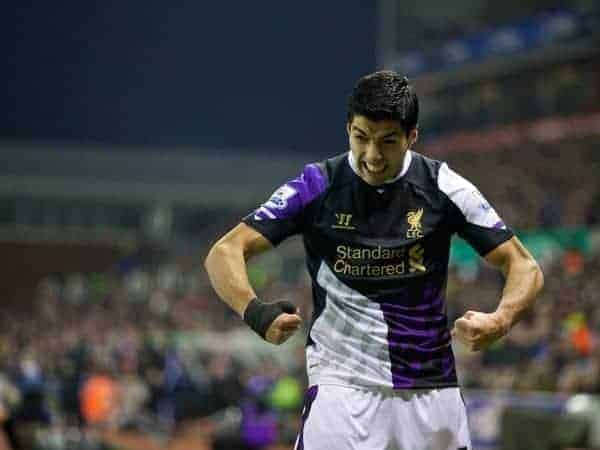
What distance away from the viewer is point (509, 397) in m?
12.9

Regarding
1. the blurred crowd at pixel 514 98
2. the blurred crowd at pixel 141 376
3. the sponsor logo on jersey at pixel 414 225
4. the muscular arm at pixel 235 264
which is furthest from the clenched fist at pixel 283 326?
the blurred crowd at pixel 514 98

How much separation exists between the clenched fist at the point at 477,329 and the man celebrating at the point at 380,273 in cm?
12

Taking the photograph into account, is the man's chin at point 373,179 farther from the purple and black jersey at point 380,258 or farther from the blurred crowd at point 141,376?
the blurred crowd at point 141,376

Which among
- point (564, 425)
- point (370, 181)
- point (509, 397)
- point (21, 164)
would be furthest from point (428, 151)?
point (370, 181)

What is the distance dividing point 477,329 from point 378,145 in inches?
26.5

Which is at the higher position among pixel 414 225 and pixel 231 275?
pixel 414 225

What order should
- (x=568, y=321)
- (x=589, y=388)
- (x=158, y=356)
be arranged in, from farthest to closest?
(x=158, y=356), (x=568, y=321), (x=589, y=388)

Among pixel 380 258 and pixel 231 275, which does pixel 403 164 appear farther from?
pixel 231 275

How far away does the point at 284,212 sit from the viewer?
4164mm

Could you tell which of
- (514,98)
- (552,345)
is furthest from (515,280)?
(514,98)

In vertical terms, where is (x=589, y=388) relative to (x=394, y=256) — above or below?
below

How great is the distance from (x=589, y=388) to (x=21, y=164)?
68.3 feet

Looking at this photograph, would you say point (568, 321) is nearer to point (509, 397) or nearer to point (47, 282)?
point (509, 397)

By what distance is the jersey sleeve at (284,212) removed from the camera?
4.16 meters
